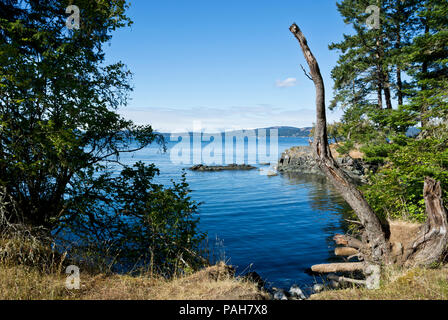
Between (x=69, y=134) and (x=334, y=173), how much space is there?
8.38 m

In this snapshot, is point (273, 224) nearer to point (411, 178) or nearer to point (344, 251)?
point (344, 251)

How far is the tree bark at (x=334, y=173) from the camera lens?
29.1ft

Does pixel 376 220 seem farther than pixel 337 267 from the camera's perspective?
No

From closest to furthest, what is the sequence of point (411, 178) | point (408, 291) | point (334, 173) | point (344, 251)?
point (408, 291) → point (334, 173) → point (411, 178) → point (344, 251)

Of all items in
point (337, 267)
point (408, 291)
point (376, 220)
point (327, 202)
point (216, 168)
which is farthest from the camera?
point (216, 168)

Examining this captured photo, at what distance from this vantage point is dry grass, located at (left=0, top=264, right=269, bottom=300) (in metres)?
5.68

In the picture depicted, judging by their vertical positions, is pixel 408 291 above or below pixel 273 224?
above

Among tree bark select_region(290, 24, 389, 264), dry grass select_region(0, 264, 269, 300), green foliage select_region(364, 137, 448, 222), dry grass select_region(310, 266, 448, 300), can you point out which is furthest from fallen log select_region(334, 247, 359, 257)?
dry grass select_region(0, 264, 269, 300)

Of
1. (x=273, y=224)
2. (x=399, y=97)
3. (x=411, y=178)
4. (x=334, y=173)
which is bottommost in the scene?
(x=273, y=224)

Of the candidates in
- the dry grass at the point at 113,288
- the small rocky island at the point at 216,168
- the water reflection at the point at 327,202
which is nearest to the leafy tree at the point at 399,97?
the water reflection at the point at 327,202

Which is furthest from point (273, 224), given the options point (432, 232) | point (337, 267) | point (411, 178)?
point (432, 232)

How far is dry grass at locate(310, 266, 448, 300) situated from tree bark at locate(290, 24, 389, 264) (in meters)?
3.15

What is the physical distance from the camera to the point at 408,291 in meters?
5.88
